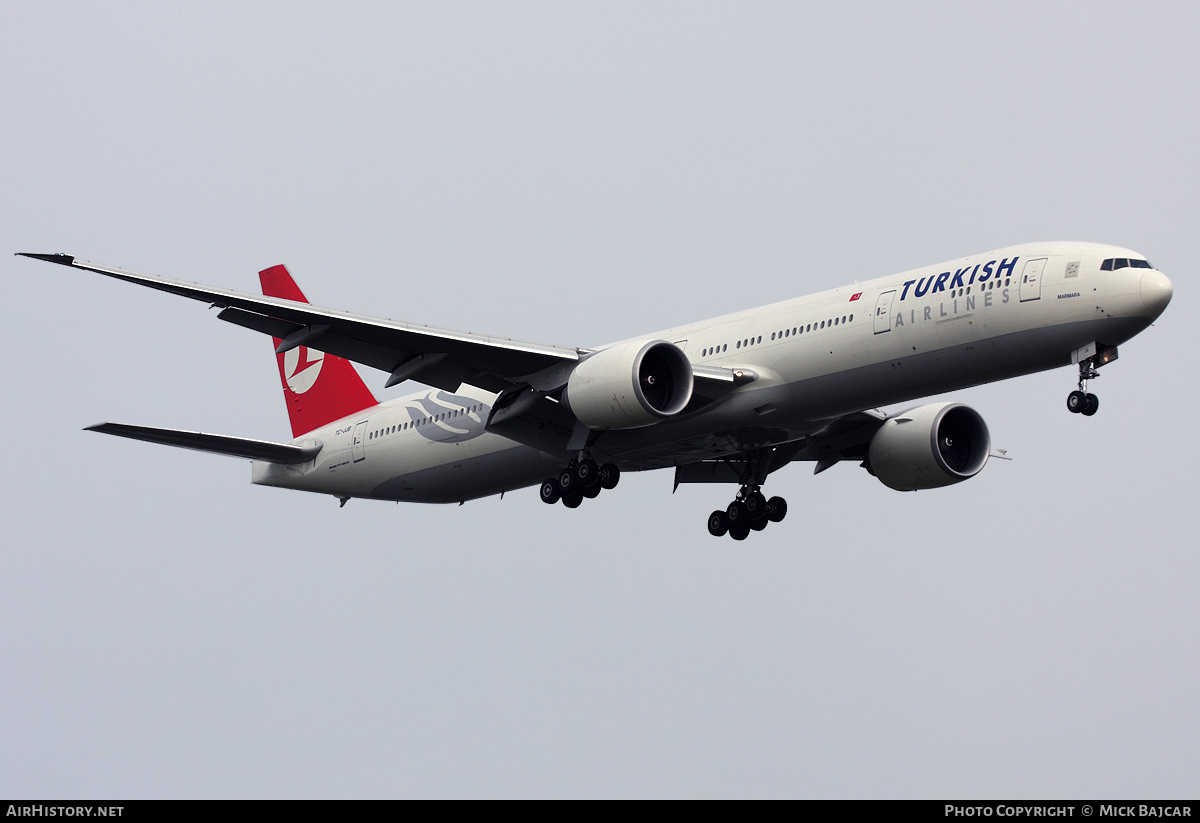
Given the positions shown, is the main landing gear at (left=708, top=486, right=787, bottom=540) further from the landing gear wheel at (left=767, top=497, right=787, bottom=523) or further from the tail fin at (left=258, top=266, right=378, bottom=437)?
the tail fin at (left=258, top=266, right=378, bottom=437)

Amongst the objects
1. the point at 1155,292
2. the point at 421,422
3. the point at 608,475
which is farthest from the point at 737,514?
the point at 1155,292

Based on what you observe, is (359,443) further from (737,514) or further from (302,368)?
(737,514)

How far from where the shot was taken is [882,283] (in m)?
32.9

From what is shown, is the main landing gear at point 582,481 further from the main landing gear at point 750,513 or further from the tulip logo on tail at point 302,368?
the tulip logo on tail at point 302,368

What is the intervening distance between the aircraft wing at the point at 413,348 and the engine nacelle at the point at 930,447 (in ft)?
21.5

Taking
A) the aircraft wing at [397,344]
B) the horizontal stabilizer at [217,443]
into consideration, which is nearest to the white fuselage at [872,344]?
the aircraft wing at [397,344]

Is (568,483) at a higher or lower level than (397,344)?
lower

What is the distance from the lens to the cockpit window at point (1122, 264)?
30.5 m

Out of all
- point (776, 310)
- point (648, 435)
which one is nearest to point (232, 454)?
point (648, 435)

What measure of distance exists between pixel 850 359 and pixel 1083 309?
4.89 m

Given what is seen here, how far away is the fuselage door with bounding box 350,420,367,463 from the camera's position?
41312 mm

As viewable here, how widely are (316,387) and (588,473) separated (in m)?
11.9

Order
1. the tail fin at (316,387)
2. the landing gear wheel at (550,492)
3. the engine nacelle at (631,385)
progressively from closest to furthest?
1. the engine nacelle at (631,385)
2. the landing gear wheel at (550,492)
3. the tail fin at (316,387)

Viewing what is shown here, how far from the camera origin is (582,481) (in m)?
36.1
